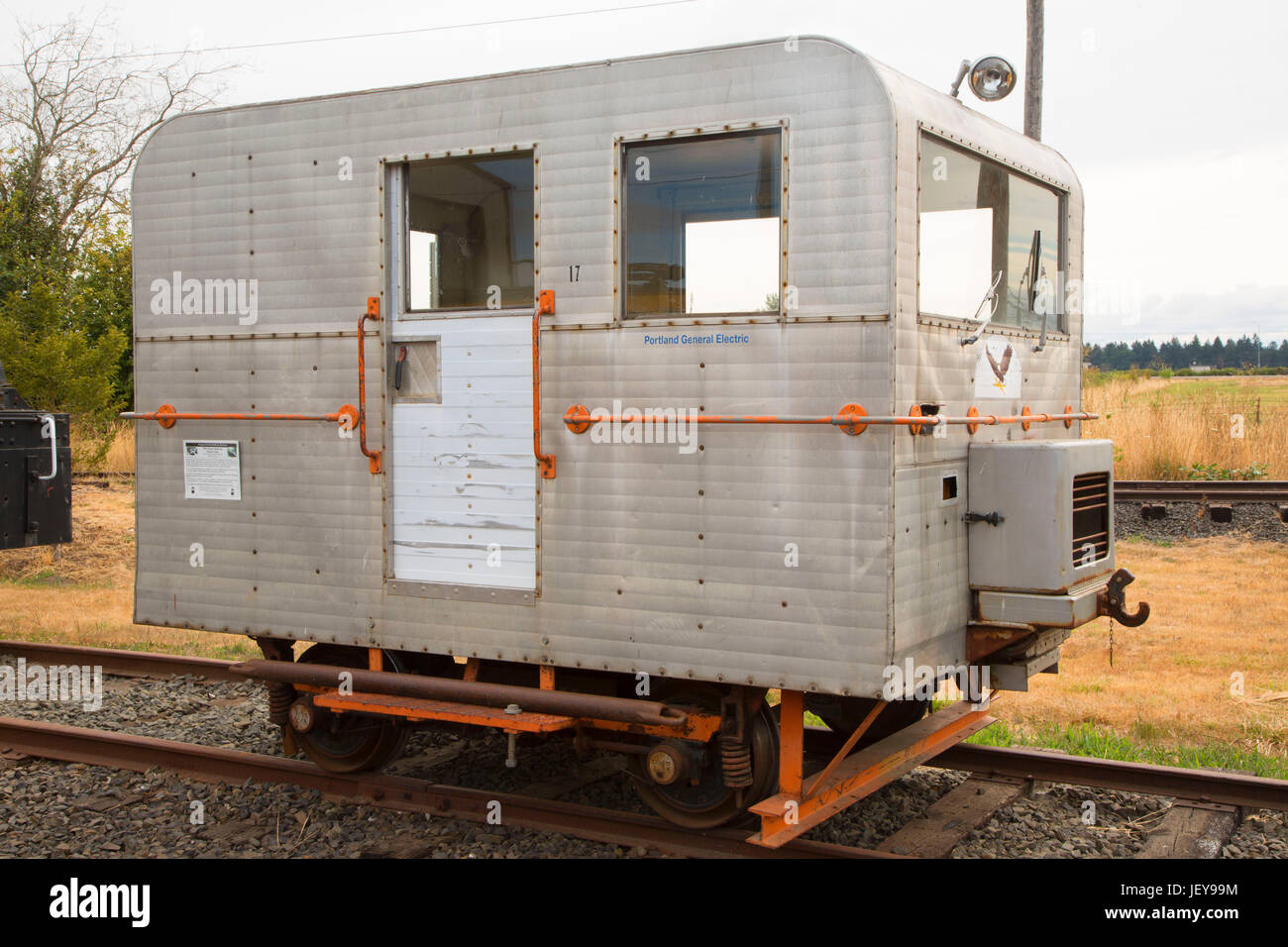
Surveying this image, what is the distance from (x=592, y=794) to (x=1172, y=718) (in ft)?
12.2

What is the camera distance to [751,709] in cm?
540

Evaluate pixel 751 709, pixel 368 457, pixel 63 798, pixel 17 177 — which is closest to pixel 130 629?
pixel 63 798

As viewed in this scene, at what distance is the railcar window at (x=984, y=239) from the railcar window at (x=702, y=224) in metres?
0.68

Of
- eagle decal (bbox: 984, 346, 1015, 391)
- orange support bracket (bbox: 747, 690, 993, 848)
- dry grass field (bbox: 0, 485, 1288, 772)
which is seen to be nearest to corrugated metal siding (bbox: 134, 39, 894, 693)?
orange support bracket (bbox: 747, 690, 993, 848)

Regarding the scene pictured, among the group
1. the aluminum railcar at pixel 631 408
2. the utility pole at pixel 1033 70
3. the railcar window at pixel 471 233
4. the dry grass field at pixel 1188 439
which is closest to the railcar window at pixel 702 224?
the aluminum railcar at pixel 631 408

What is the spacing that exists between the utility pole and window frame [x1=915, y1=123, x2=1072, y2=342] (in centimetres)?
707

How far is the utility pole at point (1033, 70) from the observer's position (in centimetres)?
1302

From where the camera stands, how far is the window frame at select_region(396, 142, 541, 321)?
555 centimetres

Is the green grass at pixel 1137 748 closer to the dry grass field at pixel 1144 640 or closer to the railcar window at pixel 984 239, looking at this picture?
the dry grass field at pixel 1144 640

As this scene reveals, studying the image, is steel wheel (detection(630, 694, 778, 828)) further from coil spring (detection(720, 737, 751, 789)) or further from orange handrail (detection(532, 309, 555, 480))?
orange handrail (detection(532, 309, 555, 480))

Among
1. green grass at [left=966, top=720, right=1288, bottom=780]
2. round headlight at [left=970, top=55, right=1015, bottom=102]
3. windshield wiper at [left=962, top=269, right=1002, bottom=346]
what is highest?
round headlight at [left=970, top=55, right=1015, bottom=102]

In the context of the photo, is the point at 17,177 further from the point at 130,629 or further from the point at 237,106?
the point at 237,106

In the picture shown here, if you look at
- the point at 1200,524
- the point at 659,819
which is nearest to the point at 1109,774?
the point at 659,819

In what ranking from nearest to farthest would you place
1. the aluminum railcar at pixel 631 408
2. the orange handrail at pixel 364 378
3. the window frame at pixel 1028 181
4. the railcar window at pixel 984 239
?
the aluminum railcar at pixel 631 408 < the window frame at pixel 1028 181 < the railcar window at pixel 984 239 < the orange handrail at pixel 364 378
